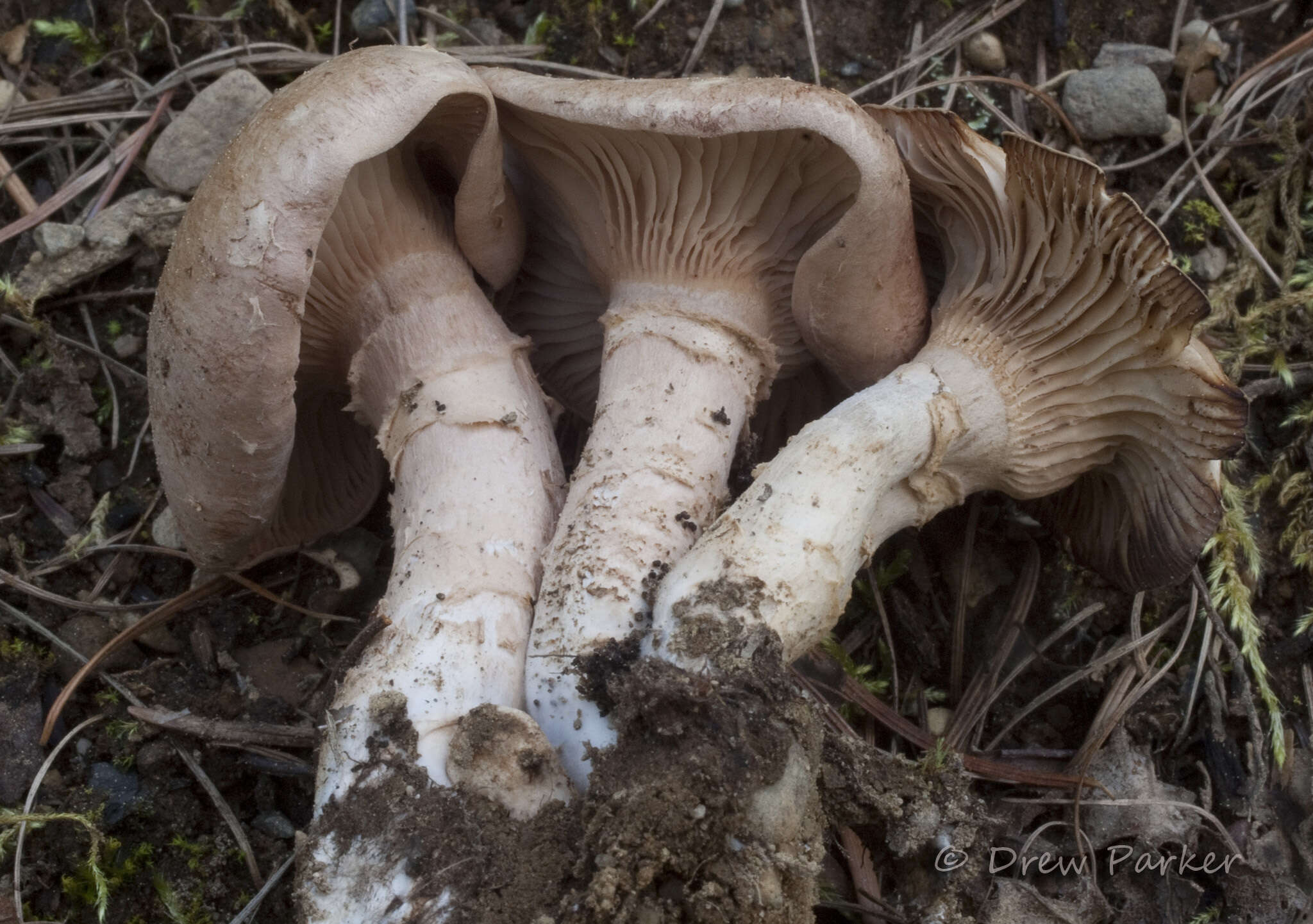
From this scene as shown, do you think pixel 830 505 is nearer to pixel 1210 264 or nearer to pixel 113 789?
pixel 1210 264

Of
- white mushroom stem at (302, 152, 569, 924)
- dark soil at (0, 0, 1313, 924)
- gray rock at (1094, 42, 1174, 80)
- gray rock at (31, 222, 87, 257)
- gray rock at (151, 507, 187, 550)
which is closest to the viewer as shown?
dark soil at (0, 0, 1313, 924)

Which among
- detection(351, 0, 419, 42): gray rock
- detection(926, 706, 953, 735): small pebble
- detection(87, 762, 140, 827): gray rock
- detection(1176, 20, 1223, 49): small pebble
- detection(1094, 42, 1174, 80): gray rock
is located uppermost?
detection(351, 0, 419, 42): gray rock

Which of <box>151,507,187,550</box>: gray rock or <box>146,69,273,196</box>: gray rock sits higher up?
<box>146,69,273,196</box>: gray rock

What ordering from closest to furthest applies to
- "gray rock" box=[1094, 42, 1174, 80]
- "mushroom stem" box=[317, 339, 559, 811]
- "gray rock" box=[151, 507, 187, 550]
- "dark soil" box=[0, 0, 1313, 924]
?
"dark soil" box=[0, 0, 1313, 924]
"mushroom stem" box=[317, 339, 559, 811]
"gray rock" box=[151, 507, 187, 550]
"gray rock" box=[1094, 42, 1174, 80]

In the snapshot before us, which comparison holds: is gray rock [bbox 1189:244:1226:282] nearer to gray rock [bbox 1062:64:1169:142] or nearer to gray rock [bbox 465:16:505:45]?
gray rock [bbox 1062:64:1169:142]

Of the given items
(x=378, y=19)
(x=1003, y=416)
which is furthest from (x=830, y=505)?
(x=378, y=19)

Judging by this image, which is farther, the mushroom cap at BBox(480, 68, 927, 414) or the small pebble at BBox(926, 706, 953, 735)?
the small pebble at BBox(926, 706, 953, 735)

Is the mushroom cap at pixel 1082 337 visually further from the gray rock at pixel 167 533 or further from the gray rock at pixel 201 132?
the gray rock at pixel 167 533

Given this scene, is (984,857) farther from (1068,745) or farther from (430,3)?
(430,3)

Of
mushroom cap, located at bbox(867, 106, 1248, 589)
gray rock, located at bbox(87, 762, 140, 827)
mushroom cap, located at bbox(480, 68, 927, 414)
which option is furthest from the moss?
gray rock, located at bbox(87, 762, 140, 827)
